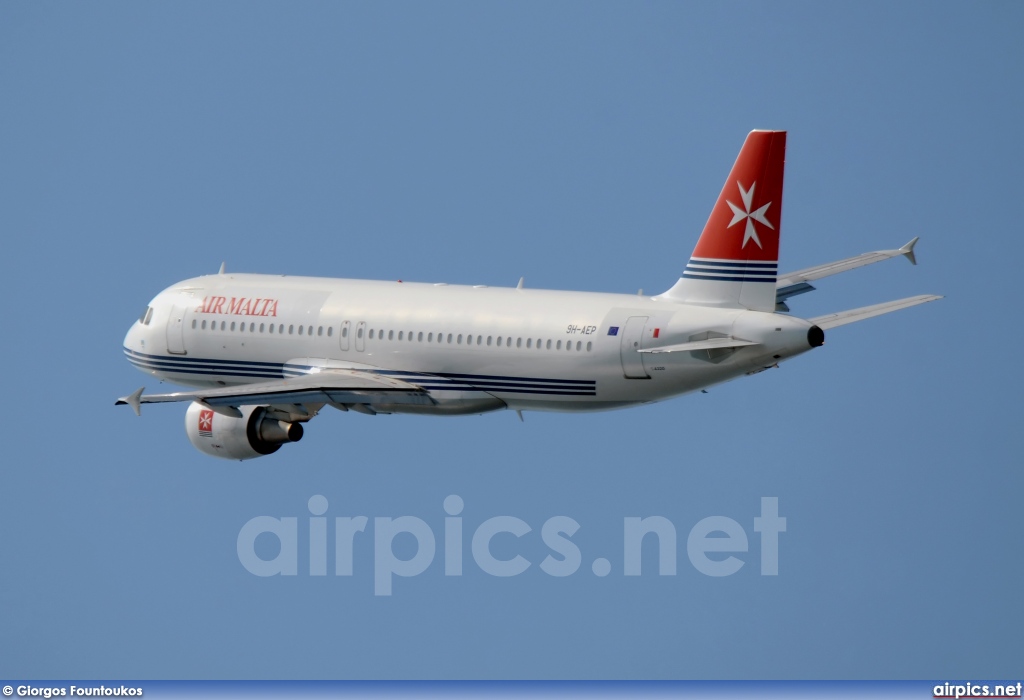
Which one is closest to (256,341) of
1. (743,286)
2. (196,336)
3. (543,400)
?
(196,336)

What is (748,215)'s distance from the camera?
8269cm

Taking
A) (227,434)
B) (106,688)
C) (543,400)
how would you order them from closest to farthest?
(106,688) < (543,400) < (227,434)

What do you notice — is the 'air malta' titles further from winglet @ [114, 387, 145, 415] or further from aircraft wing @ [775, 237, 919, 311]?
aircraft wing @ [775, 237, 919, 311]

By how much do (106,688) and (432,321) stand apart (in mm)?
15803

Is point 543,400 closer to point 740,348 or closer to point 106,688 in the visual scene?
point 740,348

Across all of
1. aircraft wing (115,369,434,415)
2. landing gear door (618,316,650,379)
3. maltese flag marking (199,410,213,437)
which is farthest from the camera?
maltese flag marking (199,410,213,437)

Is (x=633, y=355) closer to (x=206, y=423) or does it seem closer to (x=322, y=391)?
(x=322, y=391)

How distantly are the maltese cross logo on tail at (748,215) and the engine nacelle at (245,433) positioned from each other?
1727cm

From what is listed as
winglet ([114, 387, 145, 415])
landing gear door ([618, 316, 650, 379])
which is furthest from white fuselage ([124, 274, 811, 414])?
winglet ([114, 387, 145, 415])

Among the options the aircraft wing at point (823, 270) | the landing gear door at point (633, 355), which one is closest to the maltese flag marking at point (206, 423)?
the landing gear door at point (633, 355)

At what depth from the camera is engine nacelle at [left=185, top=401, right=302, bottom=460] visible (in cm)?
9065

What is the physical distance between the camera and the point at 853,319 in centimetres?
8206

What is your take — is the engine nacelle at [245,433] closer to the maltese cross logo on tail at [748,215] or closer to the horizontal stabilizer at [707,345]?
the horizontal stabilizer at [707,345]

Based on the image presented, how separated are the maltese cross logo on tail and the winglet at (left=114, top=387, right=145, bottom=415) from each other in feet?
60.7
